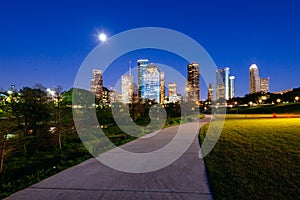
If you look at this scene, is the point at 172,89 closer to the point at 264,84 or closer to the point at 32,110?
the point at 32,110

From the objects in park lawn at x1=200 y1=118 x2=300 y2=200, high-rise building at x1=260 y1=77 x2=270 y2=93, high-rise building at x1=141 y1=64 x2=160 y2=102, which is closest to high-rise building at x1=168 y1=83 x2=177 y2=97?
high-rise building at x1=141 y1=64 x2=160 y2=102

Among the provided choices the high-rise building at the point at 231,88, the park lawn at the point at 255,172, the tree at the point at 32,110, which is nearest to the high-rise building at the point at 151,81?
the tree at the point at 32,110

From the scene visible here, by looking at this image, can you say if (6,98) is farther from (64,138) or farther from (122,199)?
(122,199)

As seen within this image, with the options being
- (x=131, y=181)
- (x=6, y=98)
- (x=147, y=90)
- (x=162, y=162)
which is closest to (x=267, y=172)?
(x=162, y=162)

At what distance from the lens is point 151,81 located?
23719mm

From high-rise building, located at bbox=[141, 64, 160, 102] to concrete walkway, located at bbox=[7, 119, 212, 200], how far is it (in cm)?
1462

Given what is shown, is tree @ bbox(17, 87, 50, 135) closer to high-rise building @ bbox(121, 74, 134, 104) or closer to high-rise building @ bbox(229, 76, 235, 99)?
high-rise building @ bbox(121, 74, 134, 104)

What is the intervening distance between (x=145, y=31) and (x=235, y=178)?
5312 mm

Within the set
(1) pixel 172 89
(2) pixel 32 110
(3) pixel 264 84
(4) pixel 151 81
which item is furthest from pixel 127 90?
(3) pixel 264 84

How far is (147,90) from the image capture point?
24734 mm

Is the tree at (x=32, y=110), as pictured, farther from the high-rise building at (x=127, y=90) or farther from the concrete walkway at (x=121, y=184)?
the concrete walkway at (x=121, y=184)

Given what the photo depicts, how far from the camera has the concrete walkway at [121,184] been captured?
12.0ft

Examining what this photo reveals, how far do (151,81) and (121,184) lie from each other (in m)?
19.9

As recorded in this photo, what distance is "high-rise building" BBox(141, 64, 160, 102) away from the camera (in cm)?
1958
